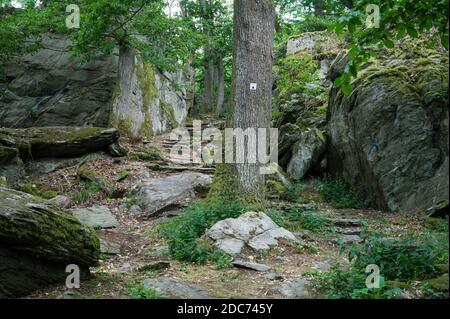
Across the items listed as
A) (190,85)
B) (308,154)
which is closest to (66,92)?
(190,85)

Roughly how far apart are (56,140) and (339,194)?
7691 mm

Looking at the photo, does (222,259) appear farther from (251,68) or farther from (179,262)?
(251,68)

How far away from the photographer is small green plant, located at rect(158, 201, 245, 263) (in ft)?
21.0

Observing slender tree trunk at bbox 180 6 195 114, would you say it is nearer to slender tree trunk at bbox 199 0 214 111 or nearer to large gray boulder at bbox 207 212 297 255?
slender tree trunk at bbox 199 0 214 111

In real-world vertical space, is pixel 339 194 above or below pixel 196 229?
above

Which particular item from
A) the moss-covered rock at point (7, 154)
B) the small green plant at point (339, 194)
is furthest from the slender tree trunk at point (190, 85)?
the small green plant at point (339, 194)

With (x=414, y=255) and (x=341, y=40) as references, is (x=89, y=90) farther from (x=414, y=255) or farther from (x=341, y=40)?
(x=414, y=255)

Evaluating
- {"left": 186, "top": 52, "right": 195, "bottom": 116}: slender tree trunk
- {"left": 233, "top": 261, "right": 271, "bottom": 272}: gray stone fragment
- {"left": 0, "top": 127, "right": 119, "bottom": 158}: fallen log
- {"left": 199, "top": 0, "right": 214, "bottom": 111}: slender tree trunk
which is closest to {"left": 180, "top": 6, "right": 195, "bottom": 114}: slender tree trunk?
{"left": 186, "top": 52, "right": 195, "bottom": 116}: slender tree trunk

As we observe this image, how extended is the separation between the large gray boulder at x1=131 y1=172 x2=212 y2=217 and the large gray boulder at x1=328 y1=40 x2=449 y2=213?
12.3 ft

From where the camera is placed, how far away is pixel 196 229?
721 centimetres

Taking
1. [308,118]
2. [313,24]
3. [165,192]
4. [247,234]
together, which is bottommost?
[247,234]

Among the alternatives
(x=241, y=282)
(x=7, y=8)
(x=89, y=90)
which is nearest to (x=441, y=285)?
(x=241, y=282)

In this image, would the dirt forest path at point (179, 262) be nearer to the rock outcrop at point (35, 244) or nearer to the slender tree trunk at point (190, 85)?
the rock outcrop at point (35, 244)

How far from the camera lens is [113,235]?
26.6ft
